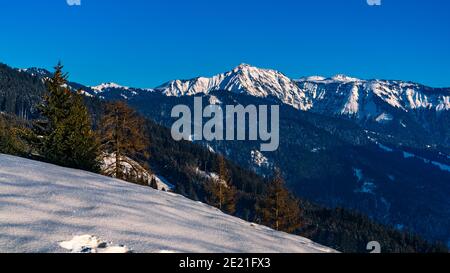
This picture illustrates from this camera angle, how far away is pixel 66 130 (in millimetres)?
31266

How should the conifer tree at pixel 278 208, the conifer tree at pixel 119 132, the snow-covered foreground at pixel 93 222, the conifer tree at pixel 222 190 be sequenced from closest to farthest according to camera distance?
1. the snow-covered foreground at pixel 93 222
2. the conifer tree at pixel 119 132
3. the conifer tree at pixel 278 208
4. the conifer tree at pixel 222 190

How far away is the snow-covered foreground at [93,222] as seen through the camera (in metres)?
10.1

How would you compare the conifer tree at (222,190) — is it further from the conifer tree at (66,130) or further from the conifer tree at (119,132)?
the conifer tree at (66,130)

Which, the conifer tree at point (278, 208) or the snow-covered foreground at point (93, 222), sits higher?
the snow-covered foreground at point (93, 222)

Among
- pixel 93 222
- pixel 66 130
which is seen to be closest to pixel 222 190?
pixel 66 130

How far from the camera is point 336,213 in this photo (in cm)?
17950

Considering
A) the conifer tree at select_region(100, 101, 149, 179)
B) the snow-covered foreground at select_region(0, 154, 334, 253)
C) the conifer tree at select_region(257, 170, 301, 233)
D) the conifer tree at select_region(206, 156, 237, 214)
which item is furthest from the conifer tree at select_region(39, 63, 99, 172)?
the conifer tree at select_region(206, 156, 237, 214)

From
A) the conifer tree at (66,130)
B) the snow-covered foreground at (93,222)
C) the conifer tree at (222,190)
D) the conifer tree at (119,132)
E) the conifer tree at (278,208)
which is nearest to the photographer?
the snow-covered foreground at (93,222)

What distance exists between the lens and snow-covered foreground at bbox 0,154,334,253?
10102mm

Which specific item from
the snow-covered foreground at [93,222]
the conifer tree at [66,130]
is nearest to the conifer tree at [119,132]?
the conifer tree at [66,130]

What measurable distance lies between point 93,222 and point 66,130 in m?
20.9

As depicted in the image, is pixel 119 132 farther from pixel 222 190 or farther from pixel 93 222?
pixel 93 222

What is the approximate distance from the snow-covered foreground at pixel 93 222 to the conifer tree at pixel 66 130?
39.4 ft
